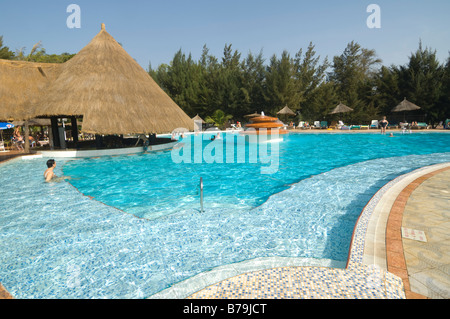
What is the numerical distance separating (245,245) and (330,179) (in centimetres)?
570

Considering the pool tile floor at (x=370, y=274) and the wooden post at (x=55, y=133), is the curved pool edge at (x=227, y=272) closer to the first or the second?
the pool tile floor at (x=370, y=274)

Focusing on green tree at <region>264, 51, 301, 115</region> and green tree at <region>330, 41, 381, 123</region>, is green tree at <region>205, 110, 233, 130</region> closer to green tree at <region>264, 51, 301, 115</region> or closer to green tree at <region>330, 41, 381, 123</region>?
green tree at <region>264, 51, 301, 115</region>

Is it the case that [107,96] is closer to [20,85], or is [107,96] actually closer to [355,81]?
[20,85]

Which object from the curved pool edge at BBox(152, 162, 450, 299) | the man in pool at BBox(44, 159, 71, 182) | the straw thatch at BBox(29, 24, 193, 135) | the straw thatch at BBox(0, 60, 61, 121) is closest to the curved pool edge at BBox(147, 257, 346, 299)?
the curved pool edge at BBox(152, 162, 450, 299)

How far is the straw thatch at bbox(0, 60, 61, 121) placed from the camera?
1511cm

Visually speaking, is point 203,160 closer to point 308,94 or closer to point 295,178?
point 295,178

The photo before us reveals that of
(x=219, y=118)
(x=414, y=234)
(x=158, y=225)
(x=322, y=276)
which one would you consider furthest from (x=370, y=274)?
(x=219, y=118)

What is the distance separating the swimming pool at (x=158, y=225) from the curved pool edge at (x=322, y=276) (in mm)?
503

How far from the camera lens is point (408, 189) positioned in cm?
591

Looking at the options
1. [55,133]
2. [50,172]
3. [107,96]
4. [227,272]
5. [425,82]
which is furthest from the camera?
[425,82]

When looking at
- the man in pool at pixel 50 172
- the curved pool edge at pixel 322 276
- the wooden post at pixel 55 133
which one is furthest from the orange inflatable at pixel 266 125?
the curved pool edge at pixel 322 276

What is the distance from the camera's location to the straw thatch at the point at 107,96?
14.6 metres

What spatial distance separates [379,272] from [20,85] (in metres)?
21.7

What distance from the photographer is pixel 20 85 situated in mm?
16125
